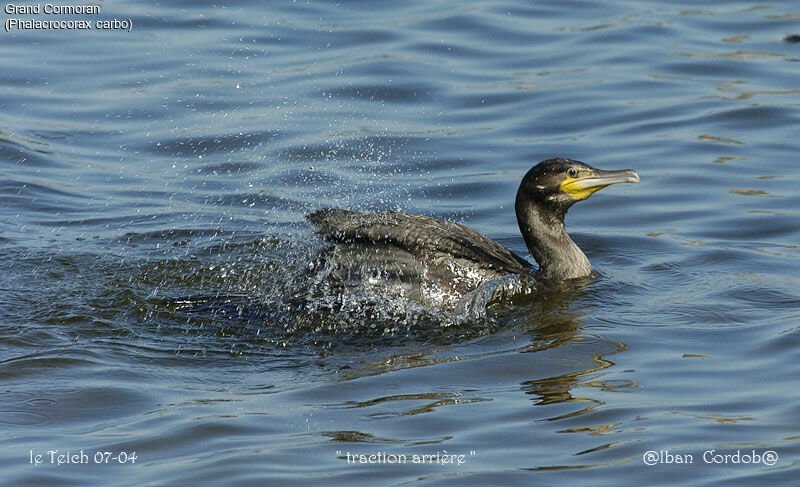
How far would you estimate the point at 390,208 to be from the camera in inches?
382

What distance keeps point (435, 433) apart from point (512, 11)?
10103 millimetres

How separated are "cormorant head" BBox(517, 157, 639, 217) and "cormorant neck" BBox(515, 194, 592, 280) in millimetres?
83

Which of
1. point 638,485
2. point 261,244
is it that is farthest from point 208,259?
point 638,485

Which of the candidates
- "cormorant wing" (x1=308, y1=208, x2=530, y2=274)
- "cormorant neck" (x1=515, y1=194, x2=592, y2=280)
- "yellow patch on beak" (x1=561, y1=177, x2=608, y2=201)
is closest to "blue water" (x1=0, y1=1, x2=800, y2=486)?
"cormorant neck" (x1=515, y1=194, x2=592, y2=280)

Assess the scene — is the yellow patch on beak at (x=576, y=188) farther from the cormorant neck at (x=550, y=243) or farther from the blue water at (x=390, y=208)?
the blue water at (x=390, y=208)

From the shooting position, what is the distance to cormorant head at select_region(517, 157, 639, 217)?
8273mm

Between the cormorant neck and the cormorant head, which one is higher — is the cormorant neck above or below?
below

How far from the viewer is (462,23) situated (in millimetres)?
14477

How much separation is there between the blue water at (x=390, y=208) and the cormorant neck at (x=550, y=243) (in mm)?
192

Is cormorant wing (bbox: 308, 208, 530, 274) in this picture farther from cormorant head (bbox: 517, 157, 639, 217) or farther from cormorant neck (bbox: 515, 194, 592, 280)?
cormorant head (bbox: 517, 157, 639, 217)

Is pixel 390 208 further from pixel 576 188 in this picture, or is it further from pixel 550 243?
pixel 576 188

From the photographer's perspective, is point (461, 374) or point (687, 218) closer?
point (461, 374)

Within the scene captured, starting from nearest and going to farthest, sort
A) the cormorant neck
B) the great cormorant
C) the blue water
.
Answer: the blue water → the great cormorant → the cormorant neck

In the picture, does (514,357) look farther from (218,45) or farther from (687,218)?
(218,45)
